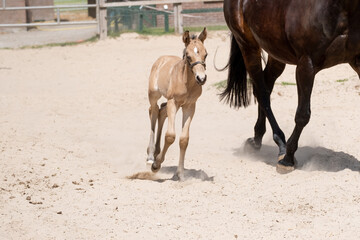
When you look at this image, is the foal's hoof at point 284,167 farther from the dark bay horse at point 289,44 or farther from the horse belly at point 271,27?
the horse belly at point 271,27

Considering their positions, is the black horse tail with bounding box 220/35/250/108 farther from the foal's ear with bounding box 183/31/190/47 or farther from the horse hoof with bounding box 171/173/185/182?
the foal's ear with bounding box 183/31/190/47

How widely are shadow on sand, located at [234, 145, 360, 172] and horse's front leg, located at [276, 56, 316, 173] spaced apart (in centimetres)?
22

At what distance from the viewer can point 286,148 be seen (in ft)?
21.4

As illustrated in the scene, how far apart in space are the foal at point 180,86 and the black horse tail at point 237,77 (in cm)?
127

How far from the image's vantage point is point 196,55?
585cm

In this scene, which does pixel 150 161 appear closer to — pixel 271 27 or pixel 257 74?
pixel 257 74

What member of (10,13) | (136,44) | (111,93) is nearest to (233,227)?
(111,93)

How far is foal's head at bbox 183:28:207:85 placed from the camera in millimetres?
5742

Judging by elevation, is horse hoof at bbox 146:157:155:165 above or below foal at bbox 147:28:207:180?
below

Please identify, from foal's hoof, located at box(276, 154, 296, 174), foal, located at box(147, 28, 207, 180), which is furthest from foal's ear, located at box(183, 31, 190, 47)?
foal's hoof, located at box(276, 154, 296, 174)

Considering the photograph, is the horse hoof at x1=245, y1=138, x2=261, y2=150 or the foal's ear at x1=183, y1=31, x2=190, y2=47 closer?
the foal's ear at x1=183, y1=31, x2=190, y2=47

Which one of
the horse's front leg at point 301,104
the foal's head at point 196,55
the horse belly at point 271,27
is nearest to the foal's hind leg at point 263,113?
the horse belly at point 271,27

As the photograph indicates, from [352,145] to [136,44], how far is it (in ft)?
31.6

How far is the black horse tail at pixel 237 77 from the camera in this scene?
7.81 m
